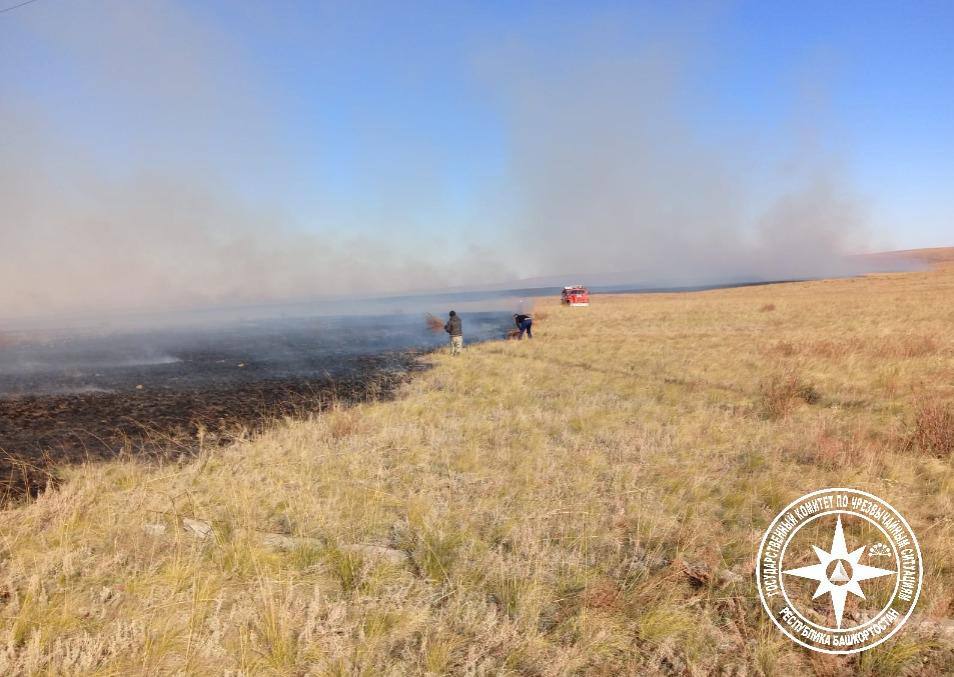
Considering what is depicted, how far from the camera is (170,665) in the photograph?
314cm

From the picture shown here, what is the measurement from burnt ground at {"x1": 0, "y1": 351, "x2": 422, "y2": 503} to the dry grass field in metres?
1.36

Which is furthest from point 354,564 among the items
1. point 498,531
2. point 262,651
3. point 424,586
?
point 498,531

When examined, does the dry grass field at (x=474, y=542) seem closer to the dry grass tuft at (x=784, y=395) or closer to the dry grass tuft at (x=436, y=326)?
the dry grass tuft at (x=784, y=395)

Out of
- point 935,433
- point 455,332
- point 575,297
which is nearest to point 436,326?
point 455,332

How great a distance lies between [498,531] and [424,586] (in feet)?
4.18

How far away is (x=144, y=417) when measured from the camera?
1239 cm

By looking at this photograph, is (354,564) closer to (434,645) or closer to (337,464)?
(434,645)

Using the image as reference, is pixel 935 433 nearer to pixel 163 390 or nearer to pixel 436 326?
pixel 163 390

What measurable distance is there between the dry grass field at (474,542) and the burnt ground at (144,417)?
1364 millimetres

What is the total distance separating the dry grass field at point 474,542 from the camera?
3.40m
